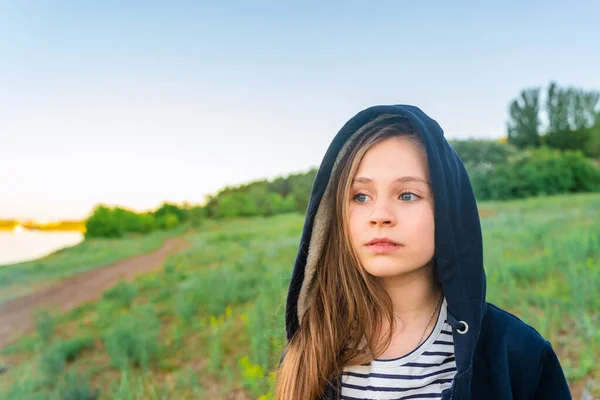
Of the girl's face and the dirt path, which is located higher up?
the girl's face

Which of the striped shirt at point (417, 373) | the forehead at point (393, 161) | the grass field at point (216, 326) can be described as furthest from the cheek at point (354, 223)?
the grass field at point (216, 326)

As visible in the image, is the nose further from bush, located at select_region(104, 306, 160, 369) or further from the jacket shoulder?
bush, located at select_region(104, 306, 160, 369)

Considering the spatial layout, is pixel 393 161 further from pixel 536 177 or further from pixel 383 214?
pixel 536 177

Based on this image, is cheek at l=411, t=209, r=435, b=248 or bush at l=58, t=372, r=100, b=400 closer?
cheek at l=411, t=209, r=435, b=248

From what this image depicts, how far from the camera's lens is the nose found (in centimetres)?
A: 135

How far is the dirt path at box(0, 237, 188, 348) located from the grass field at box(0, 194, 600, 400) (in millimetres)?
419

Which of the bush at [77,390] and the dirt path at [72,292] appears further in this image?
the dirt path at [72,292]

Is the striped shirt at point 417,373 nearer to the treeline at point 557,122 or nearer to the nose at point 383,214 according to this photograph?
the nose at point 383,214

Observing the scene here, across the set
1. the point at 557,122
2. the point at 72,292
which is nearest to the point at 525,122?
the point at 557,122

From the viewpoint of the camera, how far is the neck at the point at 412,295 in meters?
1.52

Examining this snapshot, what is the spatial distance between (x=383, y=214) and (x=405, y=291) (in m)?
0.33

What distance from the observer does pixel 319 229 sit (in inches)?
64.6

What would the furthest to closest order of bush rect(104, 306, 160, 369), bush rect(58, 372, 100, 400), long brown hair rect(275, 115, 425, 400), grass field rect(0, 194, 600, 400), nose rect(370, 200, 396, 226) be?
1. bush rect(104, 306, 160, 369)
2. bush rect(58, 372, 100, 400)
3. grass field rect(0, 194, 600, 400)
4. long brown hair rect(275, 115, 425, 400)
5. nose rect(370, 200, 396, 226)

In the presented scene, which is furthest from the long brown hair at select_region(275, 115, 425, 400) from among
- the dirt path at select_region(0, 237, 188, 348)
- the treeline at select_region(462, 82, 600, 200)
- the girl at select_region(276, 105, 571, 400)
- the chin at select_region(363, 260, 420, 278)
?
the treeline at select_region(462, 82, 600, 200)
